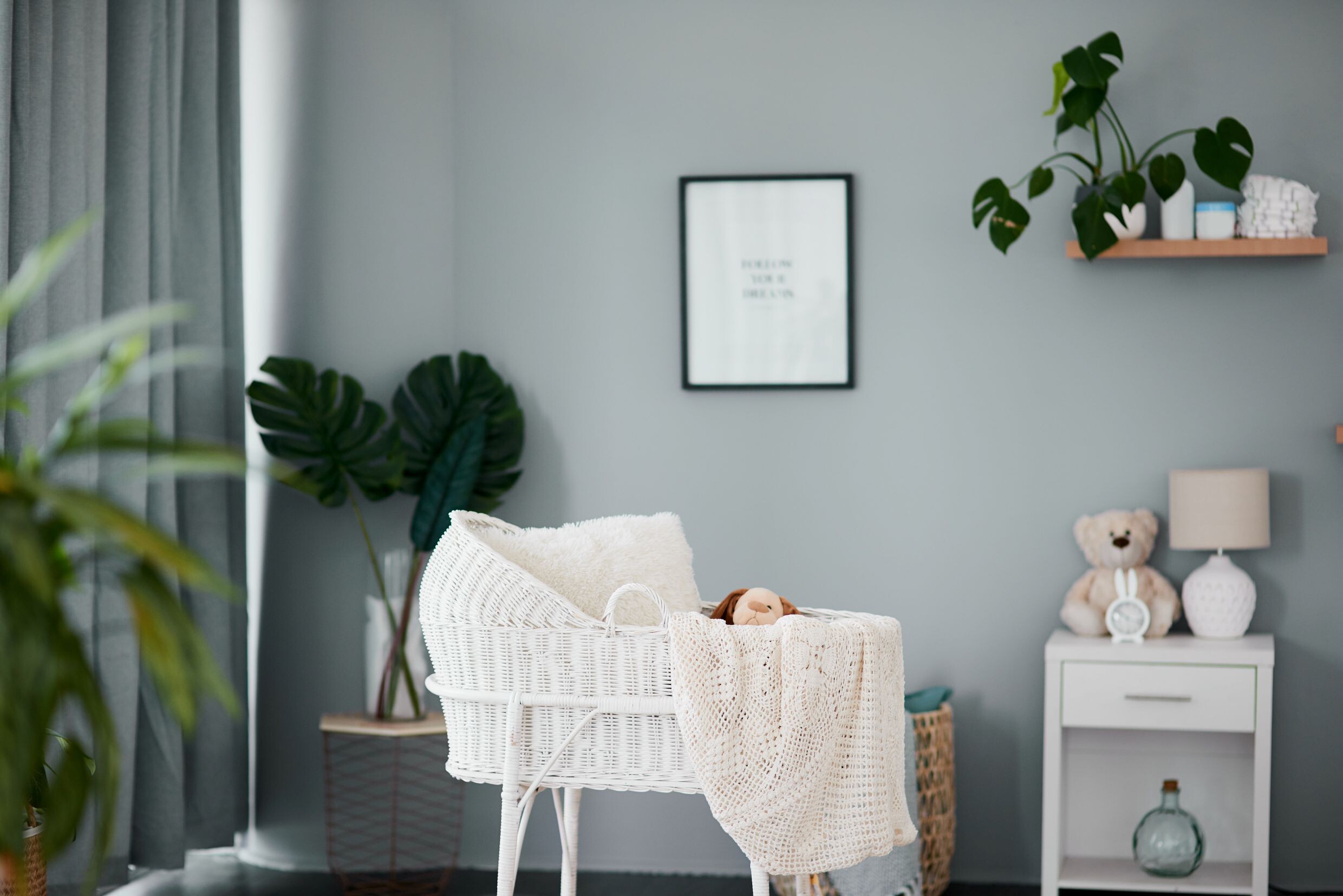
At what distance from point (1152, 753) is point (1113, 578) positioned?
0.45 meters

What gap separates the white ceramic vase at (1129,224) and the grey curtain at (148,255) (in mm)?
2009

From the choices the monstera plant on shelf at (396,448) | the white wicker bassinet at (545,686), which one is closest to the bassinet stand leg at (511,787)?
the white wicker bassinet at (545,686)

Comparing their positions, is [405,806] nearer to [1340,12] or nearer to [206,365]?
[206,365]

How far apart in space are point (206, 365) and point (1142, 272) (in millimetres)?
2224

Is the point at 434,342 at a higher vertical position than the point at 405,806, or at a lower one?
higher

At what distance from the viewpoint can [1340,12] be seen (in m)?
2.95

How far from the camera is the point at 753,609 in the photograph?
2.08 metres

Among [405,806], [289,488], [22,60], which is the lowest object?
[405,806]

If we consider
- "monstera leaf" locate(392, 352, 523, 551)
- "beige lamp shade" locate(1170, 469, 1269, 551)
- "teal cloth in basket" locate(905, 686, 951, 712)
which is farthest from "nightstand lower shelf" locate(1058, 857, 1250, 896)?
"monstera leaf" locate(392, 352, 523, 551)

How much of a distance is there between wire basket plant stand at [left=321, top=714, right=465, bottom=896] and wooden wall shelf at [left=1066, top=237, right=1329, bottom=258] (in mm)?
1974

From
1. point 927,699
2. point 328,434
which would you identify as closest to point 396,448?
point 328,434

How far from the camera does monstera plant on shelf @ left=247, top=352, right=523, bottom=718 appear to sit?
9.82ft

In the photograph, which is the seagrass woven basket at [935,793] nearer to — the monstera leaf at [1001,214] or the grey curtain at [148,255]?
the monstera leaf at [1001,214]

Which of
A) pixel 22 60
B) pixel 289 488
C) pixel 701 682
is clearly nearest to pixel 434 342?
pixel 289 488
